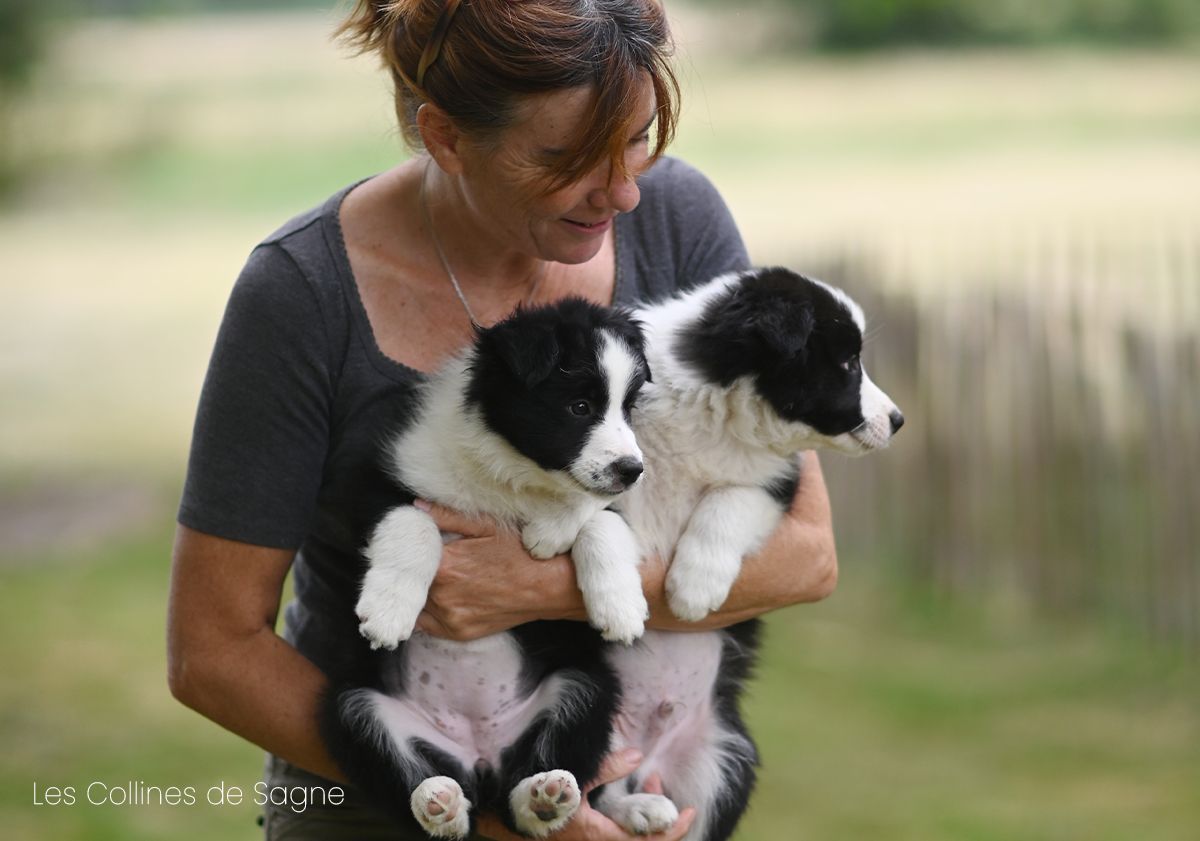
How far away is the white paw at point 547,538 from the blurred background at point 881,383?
2.93 ft

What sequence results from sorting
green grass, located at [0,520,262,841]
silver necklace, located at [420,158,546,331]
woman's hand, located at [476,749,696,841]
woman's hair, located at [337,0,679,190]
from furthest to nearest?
1. green grass, located at [0,520,262,841]
2. silver necklace, located at [420,158,546,331]
3. woman's hand, located at [476,749,696,841]
4. woman's hair, located at [337,0,679,190]

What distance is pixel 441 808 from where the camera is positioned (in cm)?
253

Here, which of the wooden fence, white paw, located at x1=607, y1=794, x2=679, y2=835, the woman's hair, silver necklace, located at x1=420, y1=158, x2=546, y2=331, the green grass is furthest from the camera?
the wooden fence

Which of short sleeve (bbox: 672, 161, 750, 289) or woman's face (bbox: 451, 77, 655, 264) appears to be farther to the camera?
short sleeve (bbox: 672, 161, 750, 289)

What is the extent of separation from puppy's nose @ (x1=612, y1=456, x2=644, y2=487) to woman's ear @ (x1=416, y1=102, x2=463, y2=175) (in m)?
0.65

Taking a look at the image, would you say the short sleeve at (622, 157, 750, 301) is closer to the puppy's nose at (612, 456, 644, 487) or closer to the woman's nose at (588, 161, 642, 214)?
the woman's nose at (588, 161, 642, 214)

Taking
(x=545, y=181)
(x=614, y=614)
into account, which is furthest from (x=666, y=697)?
(x=545, y=181)

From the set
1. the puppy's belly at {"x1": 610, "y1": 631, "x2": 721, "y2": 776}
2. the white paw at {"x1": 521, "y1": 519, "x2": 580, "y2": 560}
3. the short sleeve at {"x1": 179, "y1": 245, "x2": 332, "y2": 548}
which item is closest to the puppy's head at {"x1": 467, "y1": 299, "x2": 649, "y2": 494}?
the white paw at {"x1": 521, "y1": 519, "x2": 580, "y2": 560}

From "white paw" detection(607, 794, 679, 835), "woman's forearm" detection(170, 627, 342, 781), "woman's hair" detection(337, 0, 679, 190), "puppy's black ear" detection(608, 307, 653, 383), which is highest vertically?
"woman's hair" detection(337, 0, 679, 190)

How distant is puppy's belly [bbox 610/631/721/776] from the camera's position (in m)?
2.95

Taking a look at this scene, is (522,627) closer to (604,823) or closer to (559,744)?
(559,744)

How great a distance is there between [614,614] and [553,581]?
0.46 feet

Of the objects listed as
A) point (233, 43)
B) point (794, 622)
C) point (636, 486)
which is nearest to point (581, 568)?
point (636, 486)

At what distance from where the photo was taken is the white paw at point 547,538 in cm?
271
